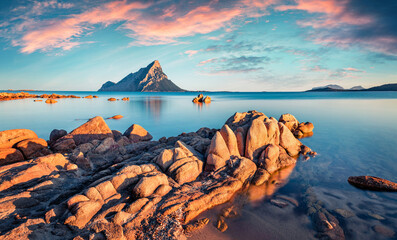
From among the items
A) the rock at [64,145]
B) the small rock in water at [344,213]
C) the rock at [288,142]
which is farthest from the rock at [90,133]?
the small rock in water at [344,213]

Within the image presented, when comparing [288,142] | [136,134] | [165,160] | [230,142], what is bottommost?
[136,134]

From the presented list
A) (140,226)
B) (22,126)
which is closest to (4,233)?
(140,226)

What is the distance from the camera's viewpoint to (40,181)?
811cm

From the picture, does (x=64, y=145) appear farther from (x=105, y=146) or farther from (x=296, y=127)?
(x=296, y=127)

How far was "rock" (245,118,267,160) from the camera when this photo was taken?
12.3m

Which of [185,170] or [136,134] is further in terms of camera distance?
[136,134]

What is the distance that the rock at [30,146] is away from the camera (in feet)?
41.3

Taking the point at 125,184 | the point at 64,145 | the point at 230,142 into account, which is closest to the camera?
the point at 125,184

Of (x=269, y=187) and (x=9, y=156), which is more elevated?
(x=9, y=156)

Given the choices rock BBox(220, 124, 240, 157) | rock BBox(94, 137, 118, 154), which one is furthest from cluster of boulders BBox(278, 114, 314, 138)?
rock BBox(94, 137, 118, 154)

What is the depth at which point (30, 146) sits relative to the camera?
12.9m

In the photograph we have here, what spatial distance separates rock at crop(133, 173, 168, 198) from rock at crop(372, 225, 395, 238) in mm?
8490

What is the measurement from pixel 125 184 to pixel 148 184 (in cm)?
110

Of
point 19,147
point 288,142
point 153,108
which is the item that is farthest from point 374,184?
point 153,108
